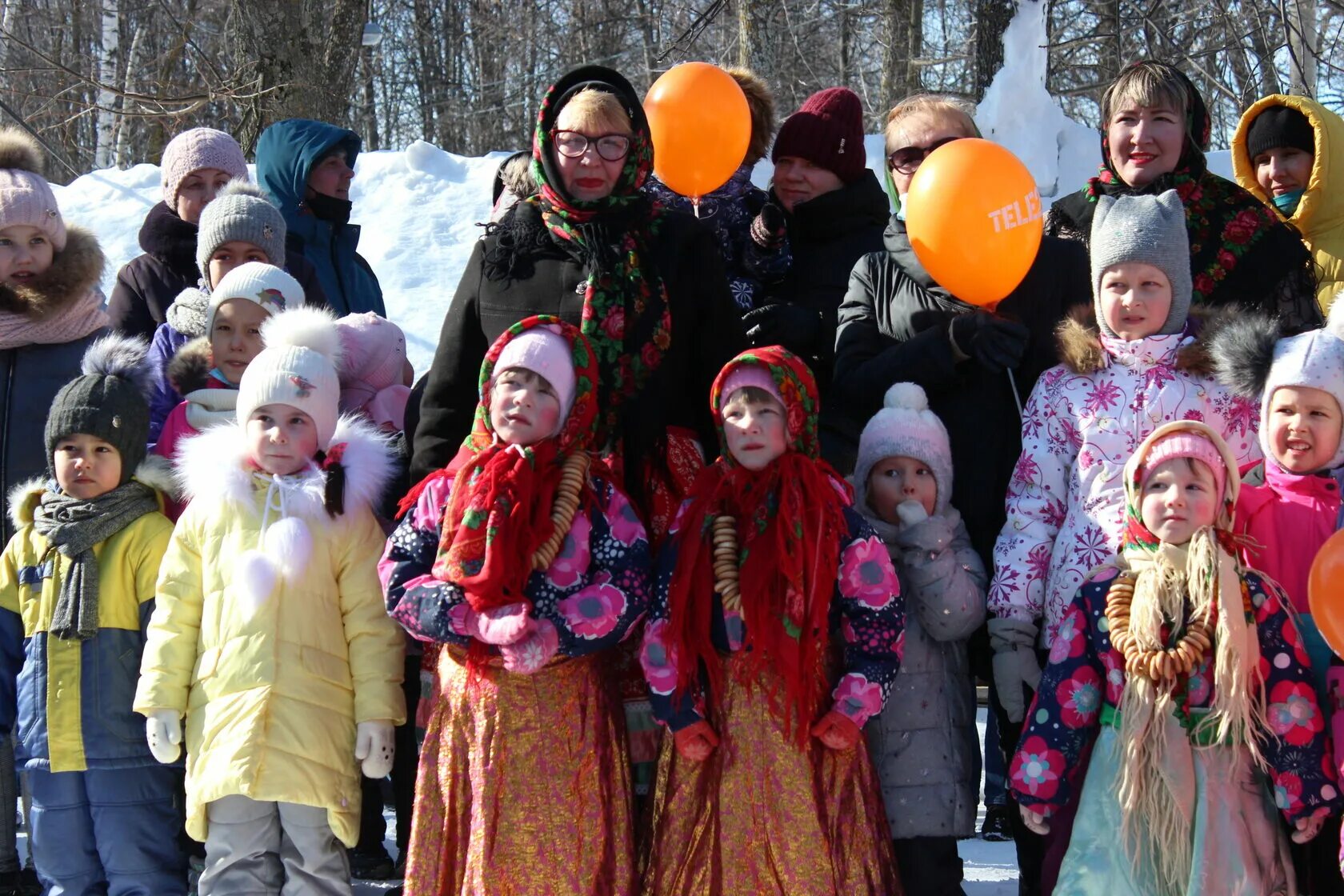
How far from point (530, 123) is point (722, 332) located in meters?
16.9

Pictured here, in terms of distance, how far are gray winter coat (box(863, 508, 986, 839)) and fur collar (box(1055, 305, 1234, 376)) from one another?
0.49 meters

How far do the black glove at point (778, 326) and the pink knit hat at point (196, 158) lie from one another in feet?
6.33

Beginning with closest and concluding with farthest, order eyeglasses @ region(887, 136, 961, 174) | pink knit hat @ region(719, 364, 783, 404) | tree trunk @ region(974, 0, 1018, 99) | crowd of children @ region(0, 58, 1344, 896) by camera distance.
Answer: crowd of children @ region(0, 58, 1344, 896)
pink knit hat @ region(719, 364, 783, 404)
eyeglasses @ region(887, 136, 961, 174)
tree trunk @ region(974, 0, 1018, 99)

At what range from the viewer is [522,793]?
2992 millimetres

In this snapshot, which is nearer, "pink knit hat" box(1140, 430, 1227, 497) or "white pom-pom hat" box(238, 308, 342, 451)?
"pink knit hat" box(1140, 430, 1227, 497)

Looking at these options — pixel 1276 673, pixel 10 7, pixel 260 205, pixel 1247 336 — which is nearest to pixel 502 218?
pixel 260 205

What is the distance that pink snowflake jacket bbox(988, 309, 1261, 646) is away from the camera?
3.20m

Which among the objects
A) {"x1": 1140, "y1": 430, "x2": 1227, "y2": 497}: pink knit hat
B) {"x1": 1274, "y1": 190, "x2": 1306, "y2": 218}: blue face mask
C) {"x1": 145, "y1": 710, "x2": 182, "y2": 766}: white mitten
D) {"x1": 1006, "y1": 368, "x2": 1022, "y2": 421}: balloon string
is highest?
{"x1": 1274, "y1": 190, "x2": 1306, "y2": 218}: blue face mask

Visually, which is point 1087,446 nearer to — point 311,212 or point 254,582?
point 254,582

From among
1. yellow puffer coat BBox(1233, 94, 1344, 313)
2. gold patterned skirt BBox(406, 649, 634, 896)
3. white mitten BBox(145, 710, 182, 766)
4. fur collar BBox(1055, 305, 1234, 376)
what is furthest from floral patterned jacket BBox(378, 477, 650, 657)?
yellow puffer coat BBox(1233, 94, 1344, 313)

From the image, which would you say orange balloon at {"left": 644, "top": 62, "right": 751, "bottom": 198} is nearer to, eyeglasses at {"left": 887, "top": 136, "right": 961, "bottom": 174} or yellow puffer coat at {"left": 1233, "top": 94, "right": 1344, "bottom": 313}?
eyeglasses at {"left": 887, "top": 136, "right": 961, "bottom": 174}

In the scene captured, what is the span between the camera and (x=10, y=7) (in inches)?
527

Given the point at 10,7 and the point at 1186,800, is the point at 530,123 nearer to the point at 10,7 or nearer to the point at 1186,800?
the point at 10,7

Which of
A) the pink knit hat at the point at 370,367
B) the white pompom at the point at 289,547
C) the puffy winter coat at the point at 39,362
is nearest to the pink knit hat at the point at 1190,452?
the white pompom at the point at 289,547
